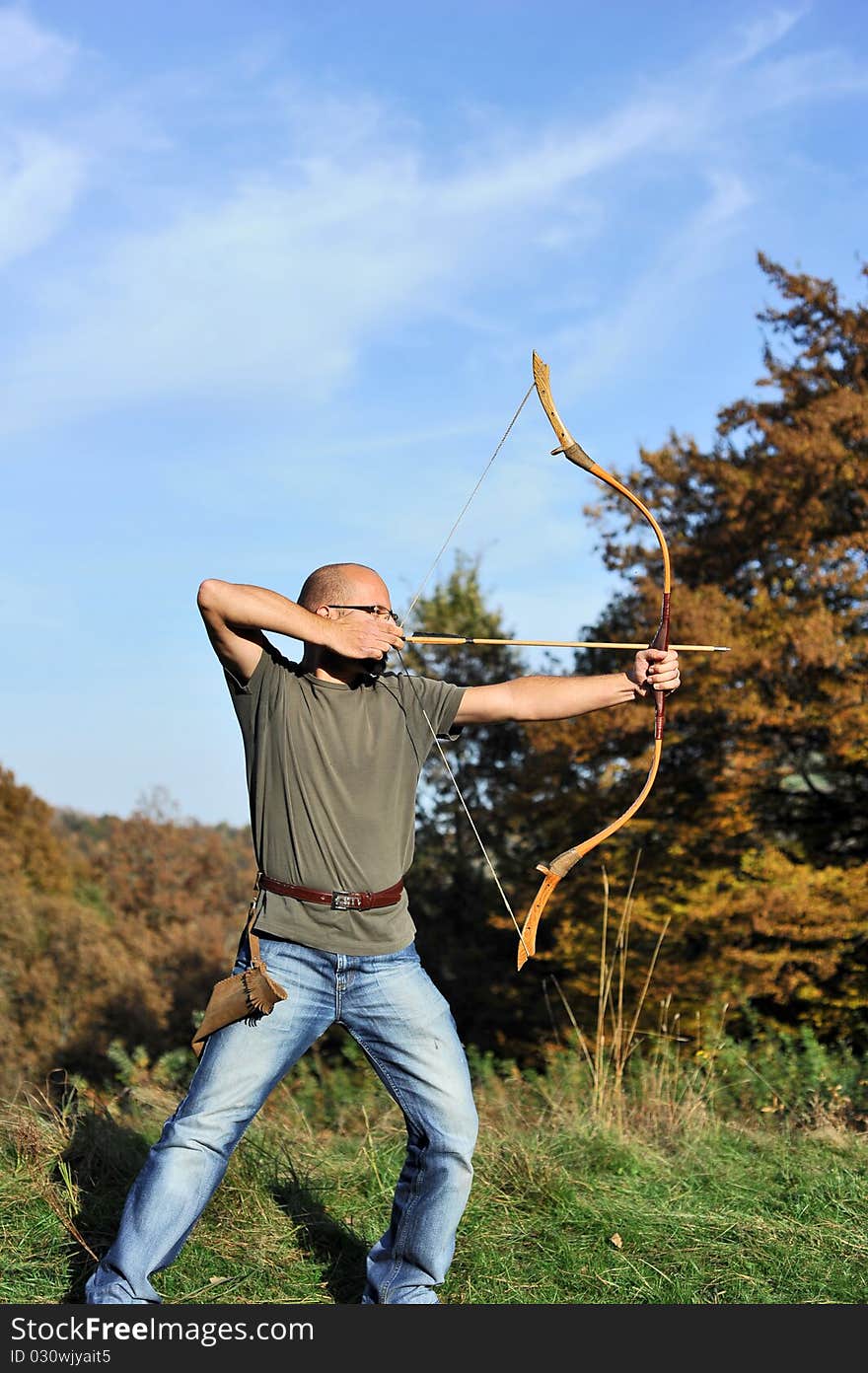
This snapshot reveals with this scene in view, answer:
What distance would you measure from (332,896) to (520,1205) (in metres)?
1.49

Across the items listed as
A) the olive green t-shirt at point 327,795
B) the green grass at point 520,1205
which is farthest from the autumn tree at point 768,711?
the olive green t-shirt at point 327,795

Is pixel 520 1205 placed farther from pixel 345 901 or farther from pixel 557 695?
pixel 557 695

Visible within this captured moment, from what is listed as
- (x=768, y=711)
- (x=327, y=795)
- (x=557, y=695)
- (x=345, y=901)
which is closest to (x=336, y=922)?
(x=345, y=901)

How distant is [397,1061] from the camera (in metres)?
3.17

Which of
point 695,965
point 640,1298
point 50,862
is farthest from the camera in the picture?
point 50,862

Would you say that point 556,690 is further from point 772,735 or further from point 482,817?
point 482,817

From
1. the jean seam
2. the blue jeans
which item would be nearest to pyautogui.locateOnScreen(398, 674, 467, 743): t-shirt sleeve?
the blue jeans

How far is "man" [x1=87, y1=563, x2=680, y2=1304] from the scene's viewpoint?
3.06m

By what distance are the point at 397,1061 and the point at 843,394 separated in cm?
1257

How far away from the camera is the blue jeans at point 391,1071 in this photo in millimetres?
3021

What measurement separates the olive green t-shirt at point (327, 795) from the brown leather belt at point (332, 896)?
0.04 ft

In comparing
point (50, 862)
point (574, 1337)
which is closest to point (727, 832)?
point (574, 1337)

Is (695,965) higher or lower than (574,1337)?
lower

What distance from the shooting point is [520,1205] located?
3977 mm
